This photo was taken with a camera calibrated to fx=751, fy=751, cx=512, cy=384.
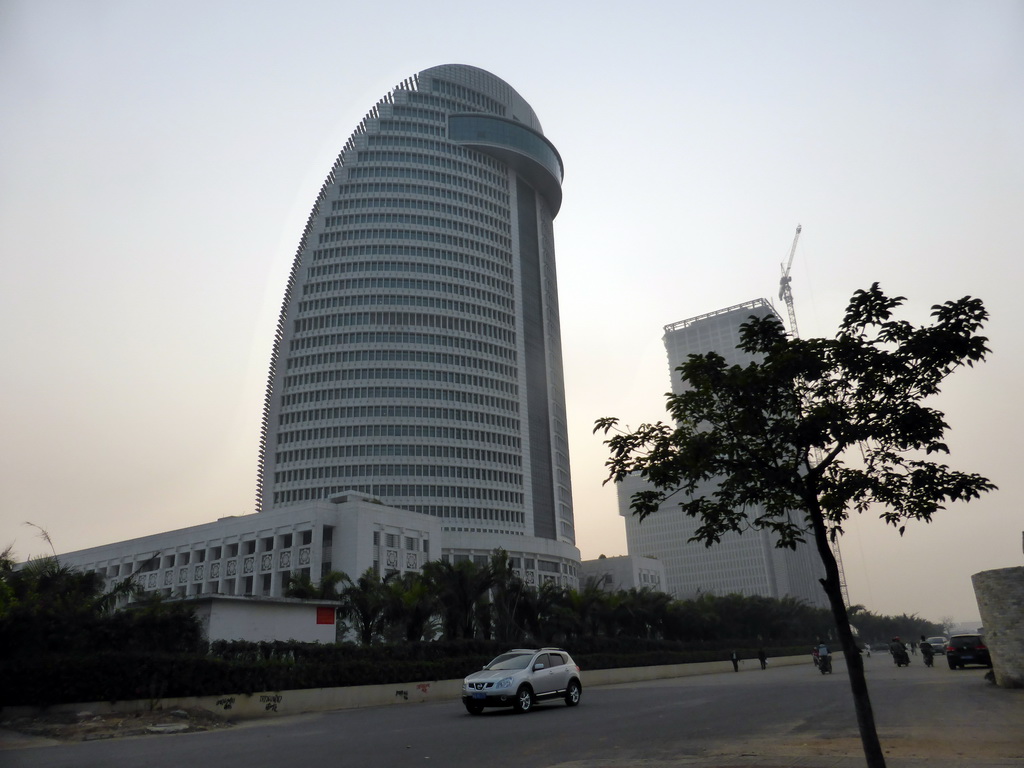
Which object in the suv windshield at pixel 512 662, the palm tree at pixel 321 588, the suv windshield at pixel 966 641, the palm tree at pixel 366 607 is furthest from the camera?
the palm tree at pixel 321 588

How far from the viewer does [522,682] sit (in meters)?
21.5

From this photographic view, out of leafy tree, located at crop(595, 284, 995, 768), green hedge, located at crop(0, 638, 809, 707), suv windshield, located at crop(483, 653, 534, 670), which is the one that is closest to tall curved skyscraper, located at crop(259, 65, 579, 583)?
green hedge, located at crop(0, 638, 809, 707)

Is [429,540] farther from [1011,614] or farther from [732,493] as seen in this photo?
[732,493]

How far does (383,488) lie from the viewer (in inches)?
4486

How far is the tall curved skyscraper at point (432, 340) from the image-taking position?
11644 centimetres

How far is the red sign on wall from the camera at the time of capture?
3325 cm

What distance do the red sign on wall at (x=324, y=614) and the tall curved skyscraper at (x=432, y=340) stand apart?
2929 inches

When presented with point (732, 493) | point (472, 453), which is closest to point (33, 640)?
point (732, 493)

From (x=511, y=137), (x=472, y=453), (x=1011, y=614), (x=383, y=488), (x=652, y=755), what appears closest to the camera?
(x=652, y=755)

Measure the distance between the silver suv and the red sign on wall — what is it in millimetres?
12721

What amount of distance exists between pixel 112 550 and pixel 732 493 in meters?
101

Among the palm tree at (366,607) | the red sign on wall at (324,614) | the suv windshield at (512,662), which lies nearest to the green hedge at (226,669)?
the red sign on wall at (324,614)

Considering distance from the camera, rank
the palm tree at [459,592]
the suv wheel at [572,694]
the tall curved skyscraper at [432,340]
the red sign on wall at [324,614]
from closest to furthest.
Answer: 1. the suv wheel at [572,694]
2. the red sign on wall at [324,614]
3. the palm tree at [459,592]
4. the tall curved skyscraper at [432,340]

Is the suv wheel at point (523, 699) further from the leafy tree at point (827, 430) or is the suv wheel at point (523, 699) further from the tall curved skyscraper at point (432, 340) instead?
the tall curved skyscraper at point (432, 340)
